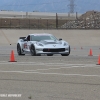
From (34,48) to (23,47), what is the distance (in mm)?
2226

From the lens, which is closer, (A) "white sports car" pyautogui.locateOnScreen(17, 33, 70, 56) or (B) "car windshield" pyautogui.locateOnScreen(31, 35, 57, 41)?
(A) "white sports car" pyautogui.locateOnScreen(17, 33, 70, 56)

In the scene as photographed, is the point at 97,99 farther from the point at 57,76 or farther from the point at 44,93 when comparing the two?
the point at 57,76

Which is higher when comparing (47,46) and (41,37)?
(41,37)

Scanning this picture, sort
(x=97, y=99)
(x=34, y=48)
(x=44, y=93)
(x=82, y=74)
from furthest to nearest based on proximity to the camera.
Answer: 1. (x=34, y=48)
2. (x=82, y=74)
3. (x=44, y=93)
4. (x=97, y=99)

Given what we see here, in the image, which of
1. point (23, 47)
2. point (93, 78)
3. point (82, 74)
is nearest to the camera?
point (93, 78)

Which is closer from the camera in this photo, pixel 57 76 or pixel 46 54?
pixel 57 76

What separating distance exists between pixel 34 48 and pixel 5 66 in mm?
6799

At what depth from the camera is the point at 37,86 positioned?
39.7ft

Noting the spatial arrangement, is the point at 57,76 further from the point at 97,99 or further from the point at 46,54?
the point at 46,54

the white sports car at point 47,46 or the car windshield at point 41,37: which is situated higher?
the car windshield at point 41,37

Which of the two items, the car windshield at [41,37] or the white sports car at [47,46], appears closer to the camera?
the white sports car at [47,46]

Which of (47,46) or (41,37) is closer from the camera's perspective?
(47,46)

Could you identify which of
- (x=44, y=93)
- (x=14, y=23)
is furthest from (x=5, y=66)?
(x=14, y=23)

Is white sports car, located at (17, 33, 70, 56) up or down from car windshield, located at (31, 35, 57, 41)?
down
